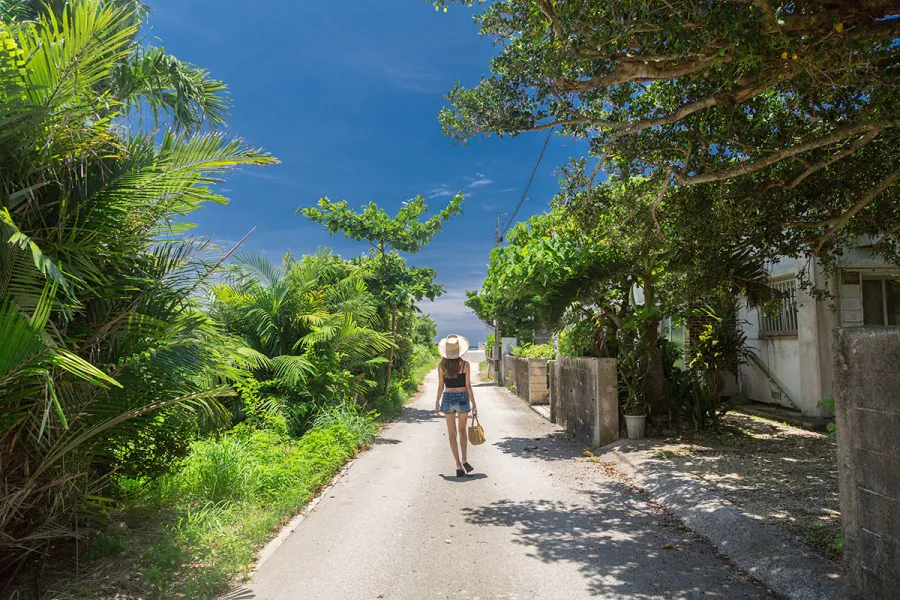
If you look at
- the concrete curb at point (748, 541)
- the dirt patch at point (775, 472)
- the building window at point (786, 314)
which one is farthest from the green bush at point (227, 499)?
the building window at point (786, 314)

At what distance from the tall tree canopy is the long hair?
308cm

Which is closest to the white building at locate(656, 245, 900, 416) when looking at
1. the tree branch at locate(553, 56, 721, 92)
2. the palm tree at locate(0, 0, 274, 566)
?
the tree branch at locate(553, 56, 721, 92)

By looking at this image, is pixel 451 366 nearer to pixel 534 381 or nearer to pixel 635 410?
pixel 635 410

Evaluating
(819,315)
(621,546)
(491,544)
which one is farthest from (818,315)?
(491,544)

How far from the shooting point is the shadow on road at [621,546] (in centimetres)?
424

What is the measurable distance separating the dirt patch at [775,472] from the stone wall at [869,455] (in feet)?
2.94

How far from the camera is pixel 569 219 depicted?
965 centimetres

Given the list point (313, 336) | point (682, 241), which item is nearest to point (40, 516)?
point (313, 336)

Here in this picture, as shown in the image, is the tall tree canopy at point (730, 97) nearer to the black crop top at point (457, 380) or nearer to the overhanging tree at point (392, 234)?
the black crop top at point (457, 380)

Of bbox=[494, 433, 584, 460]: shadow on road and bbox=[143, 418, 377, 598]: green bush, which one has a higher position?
bbox=[143, 418, 377, 598]: green bush

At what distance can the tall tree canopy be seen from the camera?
5.20m

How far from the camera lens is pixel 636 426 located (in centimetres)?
990

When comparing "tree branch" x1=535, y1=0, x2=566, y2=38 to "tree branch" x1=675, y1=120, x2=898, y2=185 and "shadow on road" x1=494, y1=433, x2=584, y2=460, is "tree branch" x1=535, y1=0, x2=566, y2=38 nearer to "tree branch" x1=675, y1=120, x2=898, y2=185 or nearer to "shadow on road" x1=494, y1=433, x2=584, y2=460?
"tree branch" x1=675, y1=120, x2=898, y2=185

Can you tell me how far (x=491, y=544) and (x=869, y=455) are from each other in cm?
298
